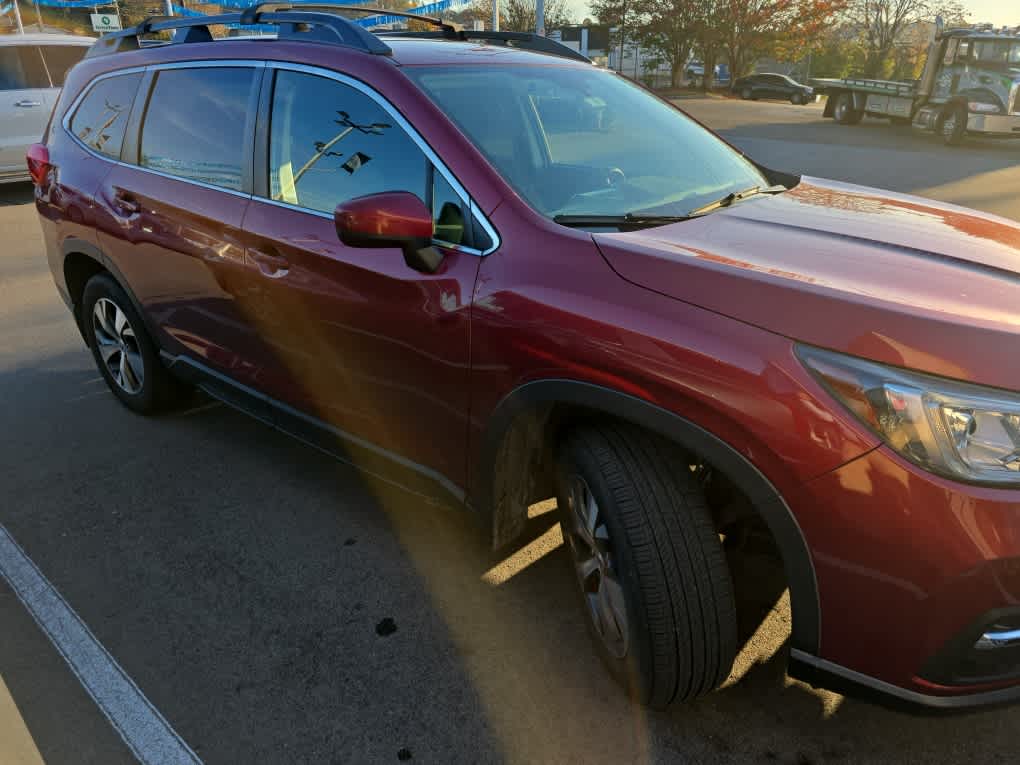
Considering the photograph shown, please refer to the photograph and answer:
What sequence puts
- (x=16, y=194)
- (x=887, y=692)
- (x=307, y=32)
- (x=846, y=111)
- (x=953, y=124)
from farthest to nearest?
(x=846, y=111)
(x=953, y=124)
(x=16, y=194)
(x=307, y=32)
(x=887, y=692)

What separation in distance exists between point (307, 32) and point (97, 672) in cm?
235

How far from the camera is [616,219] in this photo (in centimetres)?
246

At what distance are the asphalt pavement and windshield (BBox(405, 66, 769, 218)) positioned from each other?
3.78ft

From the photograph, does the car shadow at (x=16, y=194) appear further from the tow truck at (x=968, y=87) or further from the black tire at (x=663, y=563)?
the tow truck at (x=968, y=87)

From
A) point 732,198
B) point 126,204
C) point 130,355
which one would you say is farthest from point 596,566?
point 130,355

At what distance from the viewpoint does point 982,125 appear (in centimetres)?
1725

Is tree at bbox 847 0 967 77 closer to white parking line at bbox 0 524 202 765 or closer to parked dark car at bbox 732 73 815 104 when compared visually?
parked dark car at bbox 732 73 815 104

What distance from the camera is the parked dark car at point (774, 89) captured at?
40.2 meters

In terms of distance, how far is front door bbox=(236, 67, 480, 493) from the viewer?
2.48 meters

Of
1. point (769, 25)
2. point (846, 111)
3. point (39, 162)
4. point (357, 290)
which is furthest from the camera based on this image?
point (769, 25)

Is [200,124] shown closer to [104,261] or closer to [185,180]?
[185,180]

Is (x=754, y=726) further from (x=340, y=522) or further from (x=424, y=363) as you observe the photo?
(x=340, y=522)

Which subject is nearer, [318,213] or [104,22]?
[318,213]

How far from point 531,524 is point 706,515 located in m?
1.33
